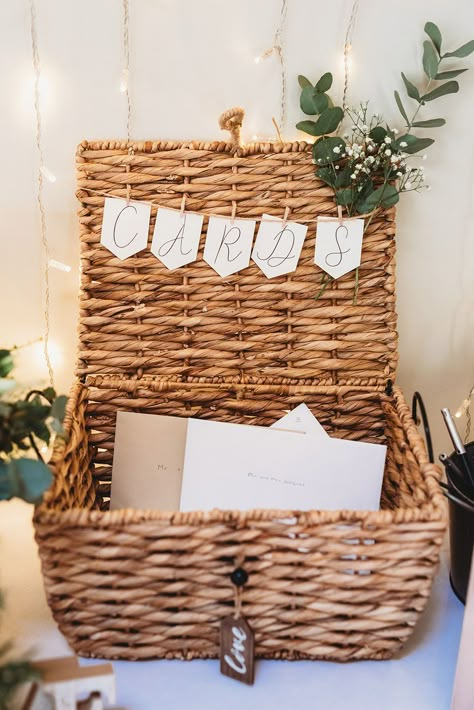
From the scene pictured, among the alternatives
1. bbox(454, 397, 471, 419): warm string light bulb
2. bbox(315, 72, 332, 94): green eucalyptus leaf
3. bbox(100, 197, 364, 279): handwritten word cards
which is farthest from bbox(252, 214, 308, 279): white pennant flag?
bbox(454, 397, 471, 419): warm string light bulb

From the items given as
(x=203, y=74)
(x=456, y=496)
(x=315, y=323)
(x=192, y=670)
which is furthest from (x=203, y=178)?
(x=192, y=670)

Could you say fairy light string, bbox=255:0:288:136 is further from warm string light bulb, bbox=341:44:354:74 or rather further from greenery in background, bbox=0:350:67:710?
greenery in background, bbox=0:350:67:710

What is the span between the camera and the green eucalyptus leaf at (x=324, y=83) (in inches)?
40.4

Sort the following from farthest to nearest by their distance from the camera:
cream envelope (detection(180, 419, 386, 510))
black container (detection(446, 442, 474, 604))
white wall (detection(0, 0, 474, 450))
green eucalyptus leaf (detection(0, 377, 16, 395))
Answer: white wall (detection(0, 0, 474, 450)) < cream envelope (detection(180, 419, 386, 510)) < black container (detection(446, 442, 474, 604)) < green eucalyptus leaf (detection(0, 377, 16, 395))

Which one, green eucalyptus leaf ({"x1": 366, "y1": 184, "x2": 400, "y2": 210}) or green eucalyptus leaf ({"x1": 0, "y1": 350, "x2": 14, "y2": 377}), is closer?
green eucalyptus leaf ({"x1": 0, "y1": 350, "x2": 14, "y2": 377})

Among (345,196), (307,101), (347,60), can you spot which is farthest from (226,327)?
(347,60)

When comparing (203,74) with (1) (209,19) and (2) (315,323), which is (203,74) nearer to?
(1) (209,19)

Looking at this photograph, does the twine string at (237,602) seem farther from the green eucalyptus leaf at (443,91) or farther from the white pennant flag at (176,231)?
the green eucalyptus leaf at (443,91)

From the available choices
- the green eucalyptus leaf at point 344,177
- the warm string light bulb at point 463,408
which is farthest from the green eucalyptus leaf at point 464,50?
the warm string light bulb at point 463,408

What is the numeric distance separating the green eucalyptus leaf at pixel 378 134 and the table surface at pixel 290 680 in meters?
0.73

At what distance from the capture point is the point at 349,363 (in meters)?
1.07

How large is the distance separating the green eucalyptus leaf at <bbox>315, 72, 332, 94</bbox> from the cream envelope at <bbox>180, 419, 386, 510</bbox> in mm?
554

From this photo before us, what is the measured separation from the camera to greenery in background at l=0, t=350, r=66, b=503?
2.10ft

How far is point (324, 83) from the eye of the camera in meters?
1.03
